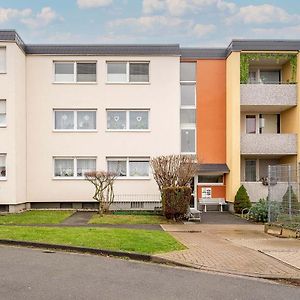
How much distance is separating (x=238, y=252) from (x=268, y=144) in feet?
49.5

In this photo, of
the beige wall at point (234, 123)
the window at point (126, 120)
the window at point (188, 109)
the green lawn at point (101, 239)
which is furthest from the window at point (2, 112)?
the beige wall at point (234, 123)

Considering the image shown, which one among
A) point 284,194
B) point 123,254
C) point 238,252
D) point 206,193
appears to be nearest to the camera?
point 123,254

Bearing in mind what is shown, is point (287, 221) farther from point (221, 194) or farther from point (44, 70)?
point (44, 70)

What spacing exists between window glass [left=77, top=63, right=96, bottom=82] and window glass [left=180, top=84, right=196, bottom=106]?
5.15 metres

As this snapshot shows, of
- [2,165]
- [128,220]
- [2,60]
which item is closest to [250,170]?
[128,220]

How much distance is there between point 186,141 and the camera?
27.5 m

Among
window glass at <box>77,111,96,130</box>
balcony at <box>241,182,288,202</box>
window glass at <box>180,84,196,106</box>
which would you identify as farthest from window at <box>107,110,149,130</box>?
balcony at <box>241,182,288,202</box>

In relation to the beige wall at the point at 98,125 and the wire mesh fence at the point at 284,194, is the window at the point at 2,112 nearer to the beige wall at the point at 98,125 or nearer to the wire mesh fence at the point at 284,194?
the beige wall at the point at 98,125

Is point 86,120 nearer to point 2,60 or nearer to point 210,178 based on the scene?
point 2,60

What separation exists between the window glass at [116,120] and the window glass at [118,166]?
191cm

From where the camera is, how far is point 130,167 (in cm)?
2686

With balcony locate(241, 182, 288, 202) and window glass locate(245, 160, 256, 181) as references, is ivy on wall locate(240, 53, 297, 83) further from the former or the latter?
balcony locate(241, 182, 288, 202)

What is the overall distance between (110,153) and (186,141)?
14.6 feet

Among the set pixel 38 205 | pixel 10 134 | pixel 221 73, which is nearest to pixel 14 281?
pixel 10 134
